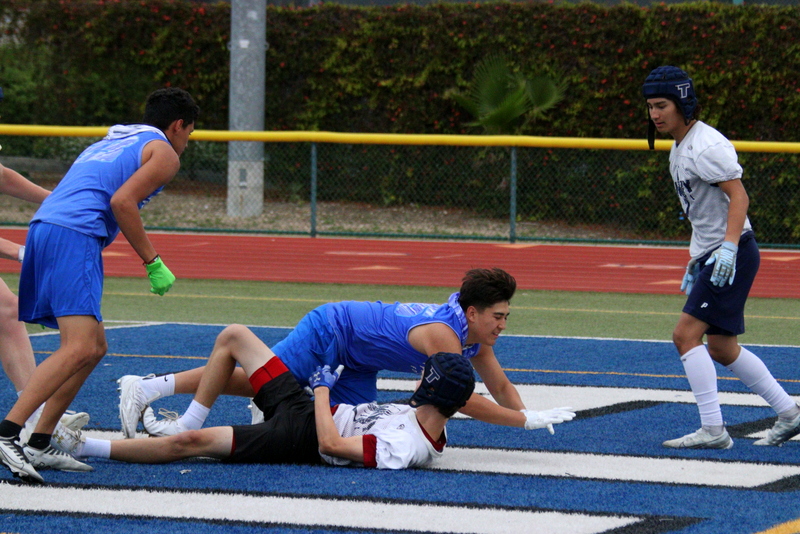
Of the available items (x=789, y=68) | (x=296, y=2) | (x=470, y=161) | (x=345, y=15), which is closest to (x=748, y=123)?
(x=789, y=68)

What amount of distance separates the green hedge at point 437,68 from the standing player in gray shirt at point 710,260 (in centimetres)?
1015

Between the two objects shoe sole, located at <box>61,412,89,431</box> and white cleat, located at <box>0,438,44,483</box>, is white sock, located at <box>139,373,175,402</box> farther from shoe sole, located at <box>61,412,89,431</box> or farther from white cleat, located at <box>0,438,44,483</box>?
white cleat, located at <box>0,438,44,483</box>

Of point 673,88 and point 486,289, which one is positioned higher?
point 673,88

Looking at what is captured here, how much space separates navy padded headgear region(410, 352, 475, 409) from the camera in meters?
4.70

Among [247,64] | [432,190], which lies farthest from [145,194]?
[247,64]

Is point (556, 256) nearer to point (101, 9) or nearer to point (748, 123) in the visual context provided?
point (748, 123)

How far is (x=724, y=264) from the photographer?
529 cm

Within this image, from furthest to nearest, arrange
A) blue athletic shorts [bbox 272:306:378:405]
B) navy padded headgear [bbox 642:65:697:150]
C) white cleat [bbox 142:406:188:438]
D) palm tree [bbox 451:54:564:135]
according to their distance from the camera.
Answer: palm tree [bbox 451:54:564:135], navy padded headgear [bbox 642:65:697:150], blue athletic shorts [bbox 272:306:378:405], white cleat [bbox 142:406:188:438]

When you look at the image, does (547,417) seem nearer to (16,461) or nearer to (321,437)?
(321,437)

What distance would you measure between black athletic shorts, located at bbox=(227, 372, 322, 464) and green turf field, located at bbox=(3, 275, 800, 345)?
4844 millimetres

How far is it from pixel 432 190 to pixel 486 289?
11964 millimetres

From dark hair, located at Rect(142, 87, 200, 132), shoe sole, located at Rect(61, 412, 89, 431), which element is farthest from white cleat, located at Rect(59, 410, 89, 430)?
dark hair, located at Rect(142, 87, 200, 132)

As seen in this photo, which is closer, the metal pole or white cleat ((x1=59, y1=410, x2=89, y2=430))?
white cleat ((x1=59, y1=410, x2=89, y2=430))

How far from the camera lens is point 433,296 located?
12.0m
